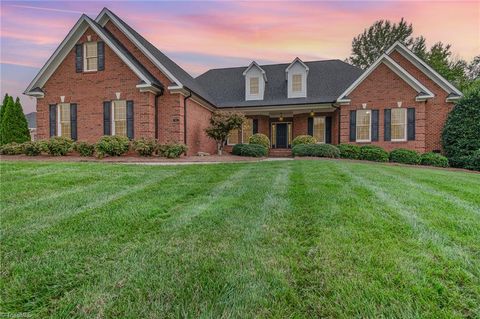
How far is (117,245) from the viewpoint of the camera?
302 cm

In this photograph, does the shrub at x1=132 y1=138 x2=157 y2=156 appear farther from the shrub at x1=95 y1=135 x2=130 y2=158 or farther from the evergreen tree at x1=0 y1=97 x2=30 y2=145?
the evergreen tree at x1=0 y1=97 x2=30 y2=145

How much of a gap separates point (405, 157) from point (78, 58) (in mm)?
17464

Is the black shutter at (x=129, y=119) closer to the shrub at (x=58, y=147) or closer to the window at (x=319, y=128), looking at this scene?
the shrub at (x=58, y=147)

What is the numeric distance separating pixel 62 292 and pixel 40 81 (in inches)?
654

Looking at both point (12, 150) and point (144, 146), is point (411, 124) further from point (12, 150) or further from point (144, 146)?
point (12, 150)

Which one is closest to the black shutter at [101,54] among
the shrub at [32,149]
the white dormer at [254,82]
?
the shrub at [32,149]

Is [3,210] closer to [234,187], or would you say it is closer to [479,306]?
[234,187]

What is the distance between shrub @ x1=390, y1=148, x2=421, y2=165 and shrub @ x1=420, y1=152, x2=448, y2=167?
1.30 ft

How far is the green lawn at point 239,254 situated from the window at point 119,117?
362 inches

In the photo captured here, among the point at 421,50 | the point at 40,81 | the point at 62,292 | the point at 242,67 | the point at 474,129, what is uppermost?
the point at 421,50

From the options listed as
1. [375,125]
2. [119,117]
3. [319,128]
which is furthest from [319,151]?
[119,117]

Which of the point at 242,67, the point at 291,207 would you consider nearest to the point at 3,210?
the point at 291,207

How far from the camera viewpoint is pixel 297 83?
19359mm

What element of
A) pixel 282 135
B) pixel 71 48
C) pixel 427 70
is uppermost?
pixel 71 48
